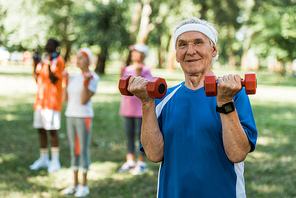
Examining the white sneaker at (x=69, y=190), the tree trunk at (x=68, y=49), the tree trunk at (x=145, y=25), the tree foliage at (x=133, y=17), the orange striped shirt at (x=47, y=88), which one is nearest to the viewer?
the white sneaker at (x=69, y=190)

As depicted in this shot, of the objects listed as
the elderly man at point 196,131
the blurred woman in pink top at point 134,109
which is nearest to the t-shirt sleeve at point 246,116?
the elderly man at point 196,131

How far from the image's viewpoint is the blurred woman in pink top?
18.9 ft

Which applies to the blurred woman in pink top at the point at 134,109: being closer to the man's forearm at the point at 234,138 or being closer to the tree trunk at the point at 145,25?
the man's forearm at the point at 234,138

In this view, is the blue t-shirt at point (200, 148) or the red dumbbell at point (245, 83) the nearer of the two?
the red dumbbell at point (245, 83)

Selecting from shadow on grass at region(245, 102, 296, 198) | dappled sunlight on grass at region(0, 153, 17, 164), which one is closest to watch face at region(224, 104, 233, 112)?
shadow on grass at region(245, 102, 296, 198)

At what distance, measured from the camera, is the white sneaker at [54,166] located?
5841 mm

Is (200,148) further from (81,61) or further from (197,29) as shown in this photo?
(81,61)

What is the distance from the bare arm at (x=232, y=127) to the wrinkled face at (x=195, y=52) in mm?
396

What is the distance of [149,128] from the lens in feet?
6.86

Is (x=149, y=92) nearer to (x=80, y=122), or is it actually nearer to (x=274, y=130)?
(x=80, y=122)

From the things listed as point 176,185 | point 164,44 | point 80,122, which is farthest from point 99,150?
point 164,44

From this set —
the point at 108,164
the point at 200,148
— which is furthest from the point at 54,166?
the point at 200,148

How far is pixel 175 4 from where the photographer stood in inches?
1097

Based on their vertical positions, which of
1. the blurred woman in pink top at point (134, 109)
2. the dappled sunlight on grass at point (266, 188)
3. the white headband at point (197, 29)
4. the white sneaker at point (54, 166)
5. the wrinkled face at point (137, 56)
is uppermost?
the wrinkled face at point (137, 56)
